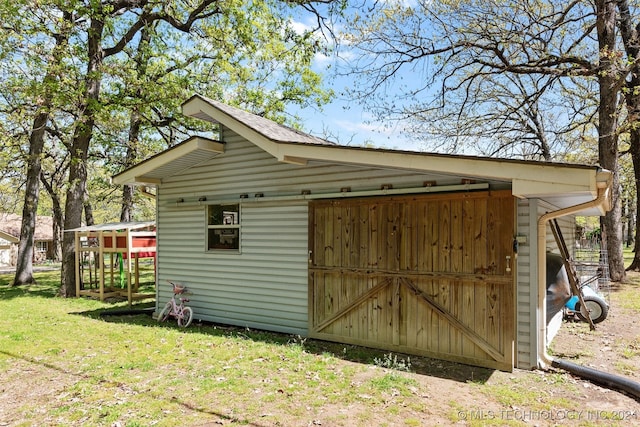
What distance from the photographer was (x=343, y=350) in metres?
5.72

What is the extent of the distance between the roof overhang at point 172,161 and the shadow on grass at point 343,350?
9.13ft

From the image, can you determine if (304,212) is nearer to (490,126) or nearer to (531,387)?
(531,387)

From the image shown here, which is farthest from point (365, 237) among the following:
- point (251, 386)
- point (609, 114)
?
point (609, 114)

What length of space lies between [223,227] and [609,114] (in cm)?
1141

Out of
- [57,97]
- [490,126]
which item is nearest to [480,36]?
[490,126]

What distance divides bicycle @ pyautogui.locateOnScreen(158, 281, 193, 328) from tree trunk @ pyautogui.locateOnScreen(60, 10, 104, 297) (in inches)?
205

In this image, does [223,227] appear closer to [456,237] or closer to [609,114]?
[456,237]

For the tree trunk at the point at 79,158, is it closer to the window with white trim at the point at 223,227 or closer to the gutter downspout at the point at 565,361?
the window with white trim at the point at 223,227

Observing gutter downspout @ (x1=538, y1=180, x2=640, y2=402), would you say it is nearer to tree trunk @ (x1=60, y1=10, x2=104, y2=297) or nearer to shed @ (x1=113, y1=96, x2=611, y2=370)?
shed @ (x1=113, y1=96, x2=611, y2=370)

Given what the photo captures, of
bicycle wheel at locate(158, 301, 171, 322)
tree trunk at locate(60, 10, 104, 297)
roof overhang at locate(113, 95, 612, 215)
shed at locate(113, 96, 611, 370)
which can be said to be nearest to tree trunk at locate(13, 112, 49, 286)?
Result: tree trunk at locate(60, 10, 104, 297)

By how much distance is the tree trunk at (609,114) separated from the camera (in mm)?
10758

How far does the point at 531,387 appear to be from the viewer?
425 cm

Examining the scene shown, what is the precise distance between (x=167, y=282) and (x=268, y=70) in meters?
10.8

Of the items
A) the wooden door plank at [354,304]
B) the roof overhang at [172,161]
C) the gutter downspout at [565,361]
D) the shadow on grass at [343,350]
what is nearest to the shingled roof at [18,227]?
the shadow on grass at [343,350]
